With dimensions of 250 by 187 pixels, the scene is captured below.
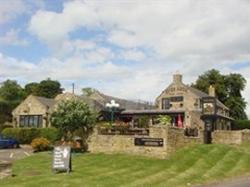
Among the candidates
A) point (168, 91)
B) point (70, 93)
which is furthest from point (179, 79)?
point (70, 93)

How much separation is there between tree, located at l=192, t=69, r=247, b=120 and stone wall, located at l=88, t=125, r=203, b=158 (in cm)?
4981

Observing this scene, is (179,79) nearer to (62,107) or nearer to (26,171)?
(62,107)

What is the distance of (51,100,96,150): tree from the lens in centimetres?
4075

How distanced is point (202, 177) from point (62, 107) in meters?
19.9

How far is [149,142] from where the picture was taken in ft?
110

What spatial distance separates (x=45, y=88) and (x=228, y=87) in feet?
151

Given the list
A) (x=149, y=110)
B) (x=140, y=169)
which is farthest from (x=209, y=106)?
(x=149, y=110)

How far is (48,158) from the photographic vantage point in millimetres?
34188

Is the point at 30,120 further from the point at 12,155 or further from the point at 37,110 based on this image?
the point at 12,155

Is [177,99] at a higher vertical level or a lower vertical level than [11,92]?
lower

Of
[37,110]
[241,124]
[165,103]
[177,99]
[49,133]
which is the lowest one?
[49,133]

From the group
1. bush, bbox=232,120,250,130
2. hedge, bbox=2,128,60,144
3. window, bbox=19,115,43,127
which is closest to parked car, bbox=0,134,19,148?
hedge, bbox=2,128,60,144

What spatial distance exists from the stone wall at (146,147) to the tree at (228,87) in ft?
163

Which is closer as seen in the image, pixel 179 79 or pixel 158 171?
pixel 158 171
